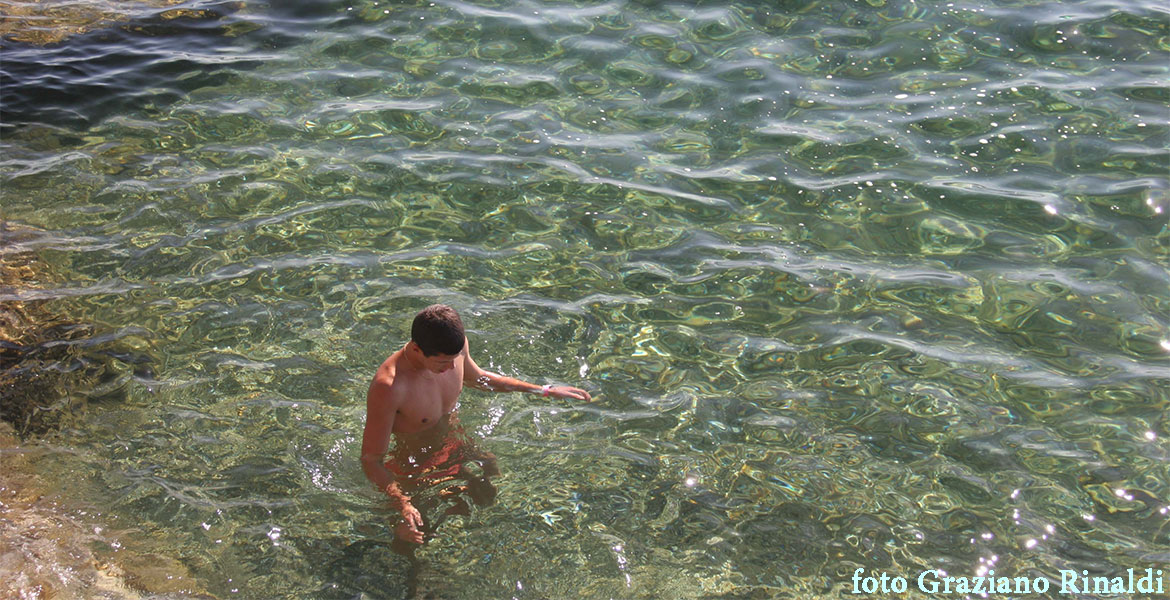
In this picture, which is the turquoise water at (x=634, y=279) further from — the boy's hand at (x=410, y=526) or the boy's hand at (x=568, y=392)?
the boy's hand at (x=568, y=392)

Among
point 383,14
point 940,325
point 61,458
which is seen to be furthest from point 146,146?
point 940,325

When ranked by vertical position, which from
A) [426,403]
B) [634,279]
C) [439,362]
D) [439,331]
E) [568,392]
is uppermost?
[439,331]

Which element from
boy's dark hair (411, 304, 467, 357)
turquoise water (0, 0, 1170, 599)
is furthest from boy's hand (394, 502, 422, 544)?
boy's dark hair (411, 304, 467, 357)

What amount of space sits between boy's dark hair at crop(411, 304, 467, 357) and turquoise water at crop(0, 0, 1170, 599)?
978 mm

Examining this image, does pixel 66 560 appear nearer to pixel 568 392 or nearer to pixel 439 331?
pixel 439 331

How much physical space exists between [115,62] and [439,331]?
708 centimetres

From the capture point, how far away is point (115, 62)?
10.1 meters

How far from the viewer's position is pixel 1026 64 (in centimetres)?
894

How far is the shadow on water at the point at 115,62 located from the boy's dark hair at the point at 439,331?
5694 millimetres

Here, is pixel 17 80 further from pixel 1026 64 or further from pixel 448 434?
pixel 1026 64

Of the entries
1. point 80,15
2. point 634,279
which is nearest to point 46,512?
point 634,279

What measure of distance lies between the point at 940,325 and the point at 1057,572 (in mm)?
1944

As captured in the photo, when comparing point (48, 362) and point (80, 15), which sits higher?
point (80, 15)

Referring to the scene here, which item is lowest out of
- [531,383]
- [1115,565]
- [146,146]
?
[1115,565]
